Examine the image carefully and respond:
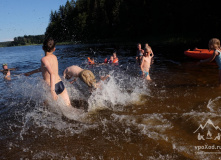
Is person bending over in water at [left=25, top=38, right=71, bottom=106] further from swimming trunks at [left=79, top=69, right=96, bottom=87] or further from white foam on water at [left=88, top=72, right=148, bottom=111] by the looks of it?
white foam on water at [left=88, top=72, right=148, bottom=111]

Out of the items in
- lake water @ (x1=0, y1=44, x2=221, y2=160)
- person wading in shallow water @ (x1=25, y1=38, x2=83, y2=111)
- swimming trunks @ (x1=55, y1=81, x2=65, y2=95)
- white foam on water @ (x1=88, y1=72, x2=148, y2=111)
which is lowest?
lake water @ (x1=0, y1=44, x2=221, y2=160)

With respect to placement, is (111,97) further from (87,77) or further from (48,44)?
(48,44)

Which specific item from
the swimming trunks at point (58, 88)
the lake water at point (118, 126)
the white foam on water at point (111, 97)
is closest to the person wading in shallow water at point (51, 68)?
the swimming trunks at point (58, 88)

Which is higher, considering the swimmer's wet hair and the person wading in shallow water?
the swimmer's wet hair

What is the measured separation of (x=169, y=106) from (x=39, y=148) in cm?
352

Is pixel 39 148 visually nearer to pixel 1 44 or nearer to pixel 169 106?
pixel 169 106

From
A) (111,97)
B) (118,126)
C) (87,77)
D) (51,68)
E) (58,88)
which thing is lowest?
(118,126)

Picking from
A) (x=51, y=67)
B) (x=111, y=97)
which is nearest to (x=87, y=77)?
(x=111, y=97)

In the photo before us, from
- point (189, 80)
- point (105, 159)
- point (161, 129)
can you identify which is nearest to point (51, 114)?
point (105, 159)

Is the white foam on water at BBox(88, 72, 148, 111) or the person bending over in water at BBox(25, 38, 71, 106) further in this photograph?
the white foam on water at BBox(88, 72, 148, 111)

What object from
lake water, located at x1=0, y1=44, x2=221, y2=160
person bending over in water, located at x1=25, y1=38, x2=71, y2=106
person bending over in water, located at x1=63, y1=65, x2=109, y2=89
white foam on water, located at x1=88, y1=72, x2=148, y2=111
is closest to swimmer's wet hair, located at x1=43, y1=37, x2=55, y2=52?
person bending over in water, located at x1=25, y1=38, x2=71, y2=106

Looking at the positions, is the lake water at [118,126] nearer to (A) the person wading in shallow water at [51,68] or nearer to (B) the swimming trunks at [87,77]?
(B) the swimming trunks at [87,77]

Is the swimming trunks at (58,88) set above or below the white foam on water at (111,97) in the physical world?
above

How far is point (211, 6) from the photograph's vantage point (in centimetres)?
2614
